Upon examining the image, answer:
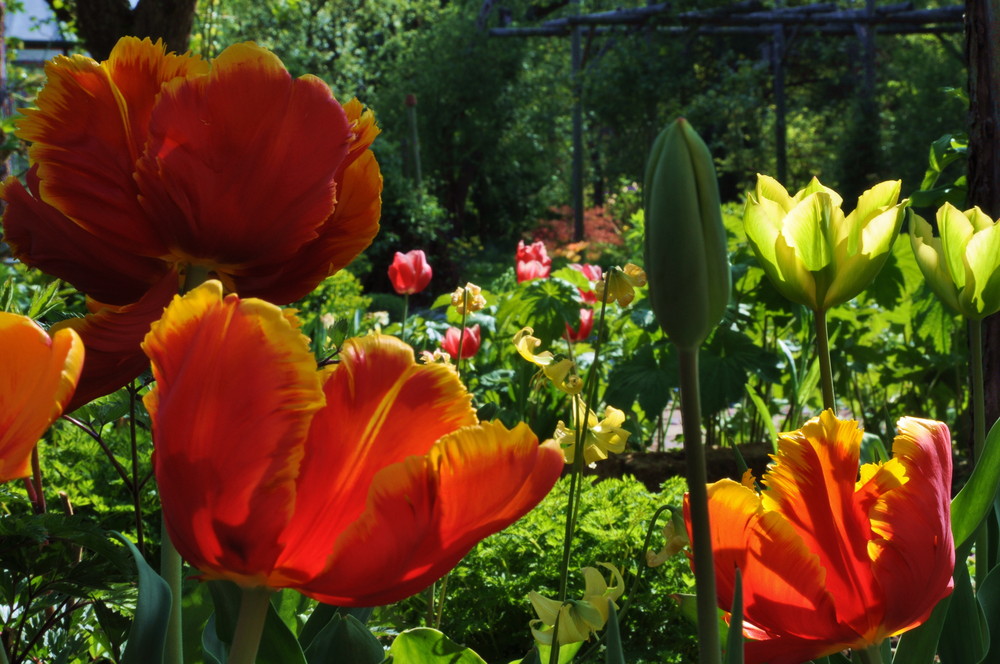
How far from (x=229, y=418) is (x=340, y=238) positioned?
0.23 m

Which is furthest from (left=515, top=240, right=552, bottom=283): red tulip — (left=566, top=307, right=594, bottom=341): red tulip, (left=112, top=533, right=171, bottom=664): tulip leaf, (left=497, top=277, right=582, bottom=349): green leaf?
(left=112, top=533, right=171, bottom=664): tulip leaf

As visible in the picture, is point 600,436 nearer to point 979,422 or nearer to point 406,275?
point 979,422

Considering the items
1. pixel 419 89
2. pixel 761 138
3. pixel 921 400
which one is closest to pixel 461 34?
pixel 419 89

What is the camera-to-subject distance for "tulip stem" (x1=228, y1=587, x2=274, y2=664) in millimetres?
458

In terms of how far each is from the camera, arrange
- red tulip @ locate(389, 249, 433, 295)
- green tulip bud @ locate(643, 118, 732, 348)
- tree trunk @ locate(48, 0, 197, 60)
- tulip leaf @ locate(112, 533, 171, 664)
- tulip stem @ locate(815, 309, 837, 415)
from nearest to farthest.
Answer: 1. green tulip bud @ locate(643, 118, 732, 348)
2. tulip leaf @ locate(112, 533, 171, 664)
3. tulip stem @ locate(815, 309, 837, 415)
4. tree trunk @ locate(48, 0, 197, 60)
5. red tulip @ locate(389, 249, 433, 295)

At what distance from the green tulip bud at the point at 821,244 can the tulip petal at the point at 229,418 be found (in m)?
0.48

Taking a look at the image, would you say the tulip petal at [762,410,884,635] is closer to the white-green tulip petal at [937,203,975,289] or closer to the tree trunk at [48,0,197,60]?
→ the white-green tulip petal at [937,203,975,289]

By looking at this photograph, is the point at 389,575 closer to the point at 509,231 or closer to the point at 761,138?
the point at 509,231

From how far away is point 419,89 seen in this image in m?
18.4

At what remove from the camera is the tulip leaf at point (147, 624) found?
515mm

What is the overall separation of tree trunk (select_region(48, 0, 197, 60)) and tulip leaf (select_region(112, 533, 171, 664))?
287 centimetres

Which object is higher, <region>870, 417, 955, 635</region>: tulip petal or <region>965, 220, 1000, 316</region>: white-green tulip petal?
<region>965, 220, 1000, 316</region>: white-green tulip petal

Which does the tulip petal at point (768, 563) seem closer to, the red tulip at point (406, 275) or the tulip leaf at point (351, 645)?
the tulip leaf at point (351, 645)

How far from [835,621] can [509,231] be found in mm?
19024
